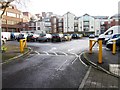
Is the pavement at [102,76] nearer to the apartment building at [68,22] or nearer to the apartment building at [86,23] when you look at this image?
the apartment building at [86,23]

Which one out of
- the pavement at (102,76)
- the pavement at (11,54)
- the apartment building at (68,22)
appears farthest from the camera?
the apartment building at (68,22)

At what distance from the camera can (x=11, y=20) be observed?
3265 inches

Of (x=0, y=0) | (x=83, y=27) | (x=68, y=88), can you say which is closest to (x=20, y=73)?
(x=68, y=88)

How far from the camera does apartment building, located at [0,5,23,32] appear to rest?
7825 cm

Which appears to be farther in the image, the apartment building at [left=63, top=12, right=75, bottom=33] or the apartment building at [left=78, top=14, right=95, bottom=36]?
the apartment building at [left=63, top=12, right=75, bottom=33]

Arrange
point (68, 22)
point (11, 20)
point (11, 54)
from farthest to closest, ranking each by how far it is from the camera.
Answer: point (68, 22) < point (11, 20) < point (11, 54)

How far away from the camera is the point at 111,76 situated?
9.83 m

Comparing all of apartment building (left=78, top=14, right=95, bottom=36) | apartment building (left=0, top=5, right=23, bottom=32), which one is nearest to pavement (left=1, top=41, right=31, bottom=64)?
apartment building (left=0, top=5, right=23, bottom=32)

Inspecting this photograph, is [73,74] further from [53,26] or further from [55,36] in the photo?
[53,26]

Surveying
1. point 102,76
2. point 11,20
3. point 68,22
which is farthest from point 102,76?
point 68,22

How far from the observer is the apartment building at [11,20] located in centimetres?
7825

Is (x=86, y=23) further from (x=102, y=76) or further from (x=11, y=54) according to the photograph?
(x=102, y=76)

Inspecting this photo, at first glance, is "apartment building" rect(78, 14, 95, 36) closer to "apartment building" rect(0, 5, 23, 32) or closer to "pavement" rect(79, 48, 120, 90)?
"apartment building" rect(0, 5, 23, 32)

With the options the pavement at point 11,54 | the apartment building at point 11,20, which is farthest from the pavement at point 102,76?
the apartment building at point 11,20
